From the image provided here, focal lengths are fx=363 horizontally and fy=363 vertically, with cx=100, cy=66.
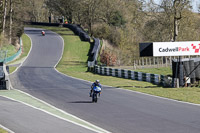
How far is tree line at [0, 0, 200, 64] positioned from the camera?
55.7 m

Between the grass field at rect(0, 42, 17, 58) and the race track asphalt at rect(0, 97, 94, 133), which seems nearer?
the race track asphalt at rect(0, 97, 94, 133)

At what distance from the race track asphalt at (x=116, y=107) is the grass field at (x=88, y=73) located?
1.92 m

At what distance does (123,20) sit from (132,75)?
1768 inches

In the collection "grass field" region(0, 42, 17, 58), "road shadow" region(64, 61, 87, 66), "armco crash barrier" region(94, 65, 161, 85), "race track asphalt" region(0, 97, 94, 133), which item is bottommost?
"race track asphalt" region(0, 97, 94, 133)

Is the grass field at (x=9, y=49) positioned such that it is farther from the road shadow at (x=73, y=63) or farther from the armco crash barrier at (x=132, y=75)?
the armco crash barrier at (x=132, y=75)

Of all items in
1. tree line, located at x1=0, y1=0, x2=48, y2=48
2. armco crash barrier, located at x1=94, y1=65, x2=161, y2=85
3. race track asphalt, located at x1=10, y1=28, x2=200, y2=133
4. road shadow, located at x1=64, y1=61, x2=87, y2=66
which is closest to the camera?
race track asphalt, located at x1=10, y1=28, x2=200, y2=133

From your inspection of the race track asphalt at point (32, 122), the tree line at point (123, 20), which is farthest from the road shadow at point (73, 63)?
the race track asphalt at point (32, 122)

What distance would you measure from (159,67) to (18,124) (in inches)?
1425

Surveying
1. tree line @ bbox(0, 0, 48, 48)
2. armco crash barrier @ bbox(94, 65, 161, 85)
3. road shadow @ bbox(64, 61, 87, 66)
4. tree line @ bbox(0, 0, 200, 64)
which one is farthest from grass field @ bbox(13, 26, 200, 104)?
tree line @ bbox(0, 0, 48, 48)

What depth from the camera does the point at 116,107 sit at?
20.2m

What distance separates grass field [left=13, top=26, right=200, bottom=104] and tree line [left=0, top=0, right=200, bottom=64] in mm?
5144

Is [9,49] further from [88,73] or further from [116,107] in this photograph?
[116,107]

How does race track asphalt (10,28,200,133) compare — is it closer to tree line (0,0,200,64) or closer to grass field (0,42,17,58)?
grass field (0,42,17,58)

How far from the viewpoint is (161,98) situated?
2444 centimetres
